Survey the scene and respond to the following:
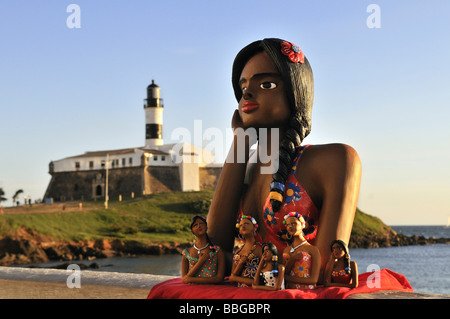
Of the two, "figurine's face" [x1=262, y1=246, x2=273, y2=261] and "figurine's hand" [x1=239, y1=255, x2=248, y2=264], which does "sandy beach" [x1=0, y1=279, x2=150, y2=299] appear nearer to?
"figurine's hand" [x1=239, y1=255, x2=248, y2=264]

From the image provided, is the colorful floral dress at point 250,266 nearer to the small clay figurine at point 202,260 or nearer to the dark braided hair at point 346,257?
the small clay figurine at point 202,260

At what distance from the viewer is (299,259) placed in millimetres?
3158

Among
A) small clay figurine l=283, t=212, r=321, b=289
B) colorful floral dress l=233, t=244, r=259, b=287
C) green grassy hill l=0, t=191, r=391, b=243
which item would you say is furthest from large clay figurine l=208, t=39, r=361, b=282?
green grassy hill l=0, t=191, r=391, b=243

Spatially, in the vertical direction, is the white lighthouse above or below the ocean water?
above

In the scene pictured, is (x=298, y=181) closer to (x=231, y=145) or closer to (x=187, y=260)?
(x=231, y=145)

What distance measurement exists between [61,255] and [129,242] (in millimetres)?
4216

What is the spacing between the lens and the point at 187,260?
3.50 m

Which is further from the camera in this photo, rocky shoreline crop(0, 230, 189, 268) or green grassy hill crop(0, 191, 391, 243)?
green grassy hill crop(0, 191, 391, 243)

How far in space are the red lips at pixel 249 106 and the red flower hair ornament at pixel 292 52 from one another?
0.38m

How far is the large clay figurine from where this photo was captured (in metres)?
3.38

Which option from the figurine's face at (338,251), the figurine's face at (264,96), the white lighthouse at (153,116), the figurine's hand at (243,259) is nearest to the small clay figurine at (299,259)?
the figurine's face at (338,251)

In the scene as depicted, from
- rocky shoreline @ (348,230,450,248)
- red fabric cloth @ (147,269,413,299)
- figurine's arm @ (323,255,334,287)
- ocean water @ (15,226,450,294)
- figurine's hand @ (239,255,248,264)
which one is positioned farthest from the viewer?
rocky shoreline @ (348,230,450,248)

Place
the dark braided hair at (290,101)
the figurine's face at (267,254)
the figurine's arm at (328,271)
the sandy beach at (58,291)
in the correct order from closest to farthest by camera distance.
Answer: the figurine's face at (267,254)
the figurine's arm at (328,271)
the dark braided hair at (290,101)
the sandy beach at (58,291)

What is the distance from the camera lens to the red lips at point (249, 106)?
368cm
